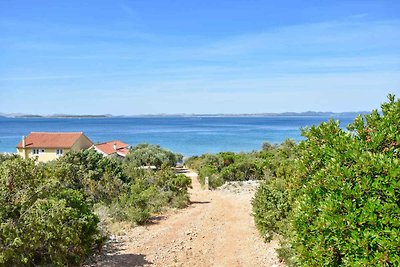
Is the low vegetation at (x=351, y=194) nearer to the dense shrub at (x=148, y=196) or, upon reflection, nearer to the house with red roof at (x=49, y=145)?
the dense shrub at (x=148, y=196)

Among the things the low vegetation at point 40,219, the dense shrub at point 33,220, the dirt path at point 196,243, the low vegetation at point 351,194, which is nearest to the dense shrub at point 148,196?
the dirt path at point 196,243

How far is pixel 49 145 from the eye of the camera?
45.8m

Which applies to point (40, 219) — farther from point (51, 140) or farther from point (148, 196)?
point (51, 140)

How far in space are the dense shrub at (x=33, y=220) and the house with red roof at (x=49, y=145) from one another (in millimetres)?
38170

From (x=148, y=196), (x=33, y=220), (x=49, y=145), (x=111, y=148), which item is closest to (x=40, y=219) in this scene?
(x=33, y=220)

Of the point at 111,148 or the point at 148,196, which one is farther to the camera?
the point at 111,148

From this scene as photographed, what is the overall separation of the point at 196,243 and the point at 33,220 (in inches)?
265

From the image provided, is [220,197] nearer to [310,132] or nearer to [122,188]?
[122,188]

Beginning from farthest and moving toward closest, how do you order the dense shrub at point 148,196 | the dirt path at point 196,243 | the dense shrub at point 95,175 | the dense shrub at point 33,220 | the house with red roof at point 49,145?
the house with red roof at point 49,145 → the dense shrub at point 95,175 → the dense shrub at point 148,196 → the dirt path at point 196,243 → the dense shrub at point 33,220

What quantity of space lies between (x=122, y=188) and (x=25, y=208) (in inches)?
443

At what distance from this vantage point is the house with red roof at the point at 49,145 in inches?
1794

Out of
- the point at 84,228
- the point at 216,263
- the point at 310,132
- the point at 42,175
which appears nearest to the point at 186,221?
the point at 216,263

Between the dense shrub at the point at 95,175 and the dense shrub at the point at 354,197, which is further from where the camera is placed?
the dense shrub at the point at 95,175

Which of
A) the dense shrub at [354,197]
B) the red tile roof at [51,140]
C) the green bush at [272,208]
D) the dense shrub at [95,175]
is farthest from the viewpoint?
the red tile roof at [51,140]
